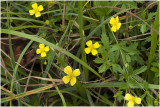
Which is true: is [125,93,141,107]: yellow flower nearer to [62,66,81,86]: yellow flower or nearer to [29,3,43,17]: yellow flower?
[62,66,81,86]: yellow flower

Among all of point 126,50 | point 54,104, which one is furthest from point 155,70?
point 54,104

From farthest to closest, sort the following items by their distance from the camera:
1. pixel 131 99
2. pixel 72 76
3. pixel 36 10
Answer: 1. pixel 36 10
2. pixel 72 76
3. pixel 131 99

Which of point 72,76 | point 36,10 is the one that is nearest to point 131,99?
point 72,76

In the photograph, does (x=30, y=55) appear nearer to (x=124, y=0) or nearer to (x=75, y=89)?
(x=75, y=89)

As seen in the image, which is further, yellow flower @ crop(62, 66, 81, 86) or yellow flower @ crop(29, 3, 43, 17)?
yellow flower @ crop(29, 3, 43, 17)

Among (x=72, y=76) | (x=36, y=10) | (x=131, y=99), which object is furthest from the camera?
(x=36, y=10)

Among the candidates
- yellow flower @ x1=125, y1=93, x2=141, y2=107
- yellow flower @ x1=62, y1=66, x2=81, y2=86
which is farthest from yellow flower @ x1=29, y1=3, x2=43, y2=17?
yellow flower @ x1=125, y1=93, x2=141, y2=107

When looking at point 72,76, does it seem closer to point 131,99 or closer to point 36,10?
point 131,99

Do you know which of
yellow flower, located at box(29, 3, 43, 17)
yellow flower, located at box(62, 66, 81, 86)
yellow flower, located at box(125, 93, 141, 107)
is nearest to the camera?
yellow flower, located at box(125, 93, 141, 107)

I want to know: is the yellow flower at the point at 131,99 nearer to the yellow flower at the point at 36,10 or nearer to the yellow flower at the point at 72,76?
the yellow flower at the point at 72,76

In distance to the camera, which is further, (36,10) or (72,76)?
(36,10)

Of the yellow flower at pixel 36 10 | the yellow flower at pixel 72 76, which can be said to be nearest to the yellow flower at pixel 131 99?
the yellow flower at pixel 72 76

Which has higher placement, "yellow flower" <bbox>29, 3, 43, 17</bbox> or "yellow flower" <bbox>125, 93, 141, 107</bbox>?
"yellow flower" <bbox>29, 3, 43, 17</bbox>
